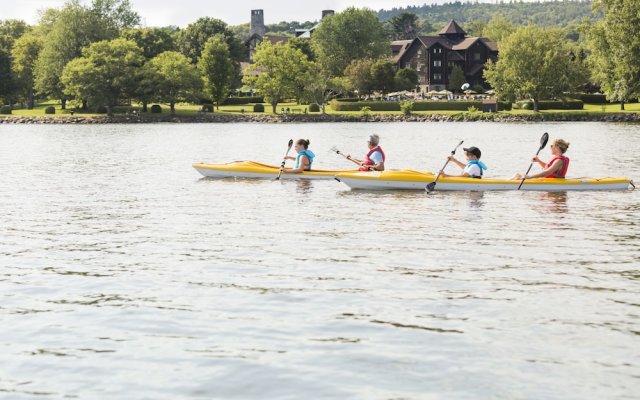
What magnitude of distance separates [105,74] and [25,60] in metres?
19.6

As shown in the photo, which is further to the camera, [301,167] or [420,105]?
[420,105]

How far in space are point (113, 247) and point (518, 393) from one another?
31.9 ft

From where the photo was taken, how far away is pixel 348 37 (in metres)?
129

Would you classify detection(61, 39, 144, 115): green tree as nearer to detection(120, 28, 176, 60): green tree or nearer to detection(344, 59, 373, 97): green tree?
detection(120, 28, 176, 60): green tree

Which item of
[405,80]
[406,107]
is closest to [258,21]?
[405,80]

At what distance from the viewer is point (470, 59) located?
131750mm

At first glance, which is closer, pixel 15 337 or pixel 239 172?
pixel 15 337

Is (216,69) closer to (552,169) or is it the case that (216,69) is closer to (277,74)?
(277,74)

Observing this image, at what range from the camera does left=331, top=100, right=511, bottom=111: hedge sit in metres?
93.9

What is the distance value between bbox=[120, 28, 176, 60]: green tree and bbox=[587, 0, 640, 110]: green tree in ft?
168

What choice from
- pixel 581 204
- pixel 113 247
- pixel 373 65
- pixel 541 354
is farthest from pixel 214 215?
pixel 373 65

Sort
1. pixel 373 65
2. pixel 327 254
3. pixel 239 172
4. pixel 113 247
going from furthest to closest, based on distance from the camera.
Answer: pixel 373 65 < pixel 239 172 < pixel 113 247 < pixel 327 254

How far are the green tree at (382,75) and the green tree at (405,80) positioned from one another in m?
3.52

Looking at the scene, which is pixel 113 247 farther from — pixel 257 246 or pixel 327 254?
pixel 327 254
